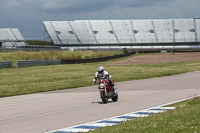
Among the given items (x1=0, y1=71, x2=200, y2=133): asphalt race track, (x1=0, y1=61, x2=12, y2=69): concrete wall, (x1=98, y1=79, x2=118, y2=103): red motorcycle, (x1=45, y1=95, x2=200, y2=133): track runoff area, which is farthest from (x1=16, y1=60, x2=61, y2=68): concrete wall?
(x1=45, y1=95, x2=200, y2=133): track runoff area

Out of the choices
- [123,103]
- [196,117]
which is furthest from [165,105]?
[196,117]

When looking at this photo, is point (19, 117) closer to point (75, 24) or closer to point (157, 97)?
point (157, 97)

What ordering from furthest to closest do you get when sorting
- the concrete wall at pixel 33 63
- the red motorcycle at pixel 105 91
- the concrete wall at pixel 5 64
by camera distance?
the concrete wall at pixel 33 63 < the concrete wall at pixel 5 64 < the red motorcycle at pixel 105 91

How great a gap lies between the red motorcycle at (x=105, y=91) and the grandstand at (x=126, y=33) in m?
89.6

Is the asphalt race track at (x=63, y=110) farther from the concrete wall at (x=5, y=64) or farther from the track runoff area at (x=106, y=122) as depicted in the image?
the concrete wall at (x=5, y=64)

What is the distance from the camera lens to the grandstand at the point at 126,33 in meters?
107

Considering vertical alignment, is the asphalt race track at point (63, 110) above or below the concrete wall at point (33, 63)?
below

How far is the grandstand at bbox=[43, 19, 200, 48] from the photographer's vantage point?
106812 mm

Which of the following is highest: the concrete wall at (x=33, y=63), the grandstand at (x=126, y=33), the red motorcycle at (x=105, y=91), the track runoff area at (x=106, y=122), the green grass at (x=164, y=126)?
the grandstand at (x=126, y=33)

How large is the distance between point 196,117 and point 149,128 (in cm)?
165

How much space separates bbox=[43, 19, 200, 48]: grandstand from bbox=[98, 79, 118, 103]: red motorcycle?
89606 mm

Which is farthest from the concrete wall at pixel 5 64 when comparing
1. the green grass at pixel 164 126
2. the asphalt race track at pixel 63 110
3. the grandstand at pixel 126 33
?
the grandstand at pixel 126 33

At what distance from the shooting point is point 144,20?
380 ft

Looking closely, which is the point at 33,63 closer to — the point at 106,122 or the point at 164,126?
the point at 106,122
